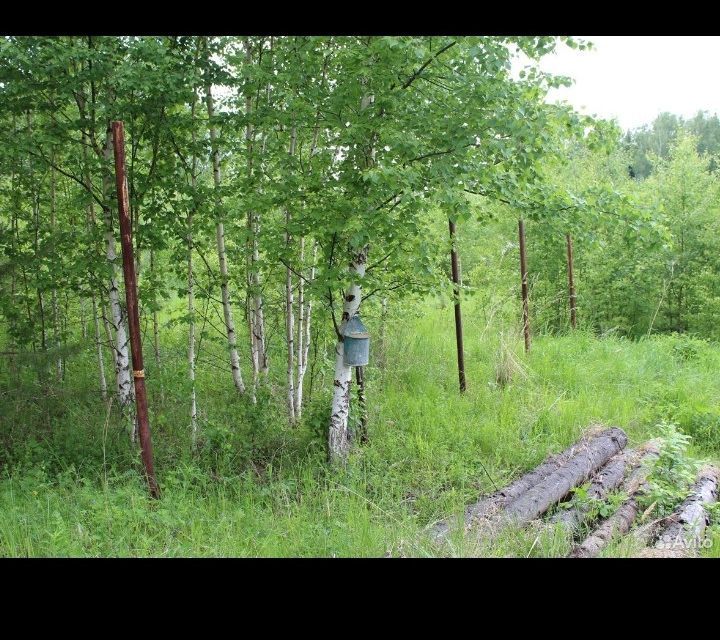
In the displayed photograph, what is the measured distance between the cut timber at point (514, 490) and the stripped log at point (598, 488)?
0.28 m

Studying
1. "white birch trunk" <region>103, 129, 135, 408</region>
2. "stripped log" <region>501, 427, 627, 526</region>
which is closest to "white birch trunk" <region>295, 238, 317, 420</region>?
"white birch trunk" <region>103, 129, 135, 408</region>

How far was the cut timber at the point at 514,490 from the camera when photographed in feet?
13.7

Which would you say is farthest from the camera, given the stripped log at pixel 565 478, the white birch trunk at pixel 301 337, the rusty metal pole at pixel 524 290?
the rusty metal pole at pixel 524 290

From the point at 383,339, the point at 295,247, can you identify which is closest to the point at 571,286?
the point at 383,339

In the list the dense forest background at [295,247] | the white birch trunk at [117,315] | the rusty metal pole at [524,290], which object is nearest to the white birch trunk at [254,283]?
the dense forest background at [295,247]

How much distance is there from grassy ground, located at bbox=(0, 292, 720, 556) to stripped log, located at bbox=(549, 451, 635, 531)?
497mm

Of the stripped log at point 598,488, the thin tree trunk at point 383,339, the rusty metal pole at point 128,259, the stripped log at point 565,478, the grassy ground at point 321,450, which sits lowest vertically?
the stripped log at point 598,488

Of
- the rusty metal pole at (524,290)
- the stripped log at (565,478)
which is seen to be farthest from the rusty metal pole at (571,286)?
the stripped log at (565,478)

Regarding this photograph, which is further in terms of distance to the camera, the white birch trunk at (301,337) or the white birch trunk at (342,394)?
the white birch trunk at (301,337)

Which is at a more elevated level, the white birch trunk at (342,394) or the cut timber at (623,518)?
the white birch trunk at (342,394)

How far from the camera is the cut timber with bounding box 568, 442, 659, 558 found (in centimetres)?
389

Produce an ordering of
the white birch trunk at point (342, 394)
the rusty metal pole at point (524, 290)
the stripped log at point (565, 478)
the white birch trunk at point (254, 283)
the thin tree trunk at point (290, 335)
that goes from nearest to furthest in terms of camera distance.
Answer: the stripped log at point (565, 478) → the white birch trunk at point (342, 394) → the white birch trunk at point (254, 283) → the thin tree trunk at point (290, 335) → the rusty metal pole at point (524, 290)

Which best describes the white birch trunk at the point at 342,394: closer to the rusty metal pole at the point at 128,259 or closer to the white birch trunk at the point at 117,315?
the rusty metal pole at the point at 128,259

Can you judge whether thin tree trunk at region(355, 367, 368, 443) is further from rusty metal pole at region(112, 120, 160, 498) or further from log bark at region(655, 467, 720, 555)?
log bark at region(655, 467, 720, 555)
